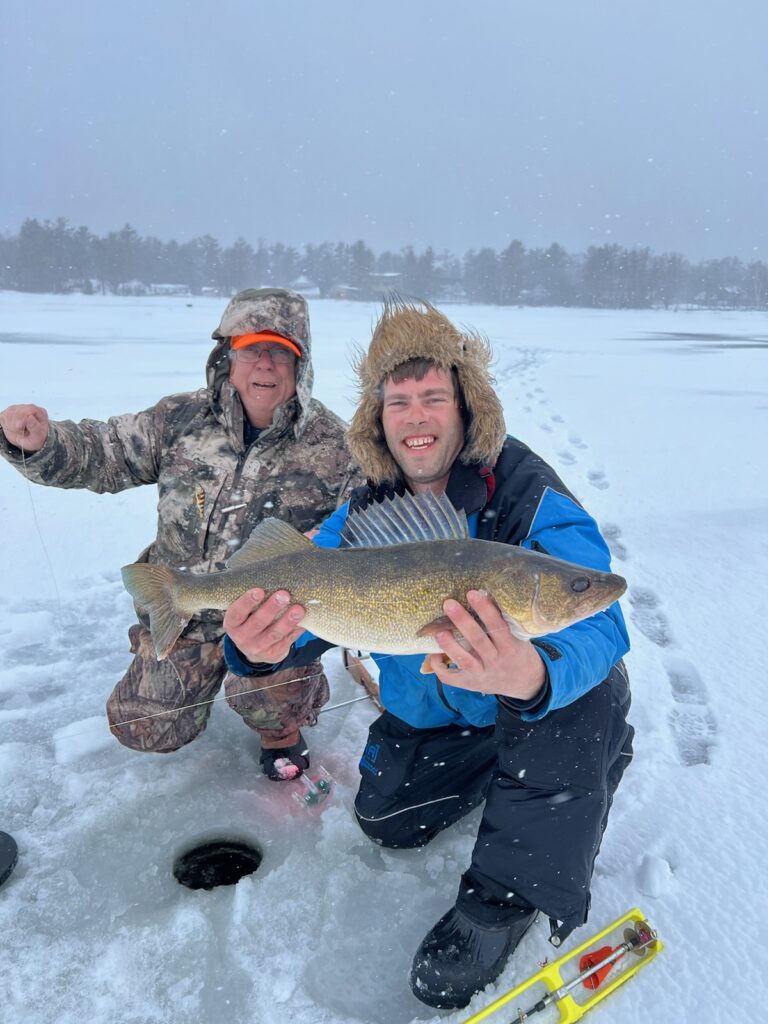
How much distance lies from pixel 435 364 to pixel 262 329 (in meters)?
1.15

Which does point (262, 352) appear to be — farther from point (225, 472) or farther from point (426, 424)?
point (426, 424)

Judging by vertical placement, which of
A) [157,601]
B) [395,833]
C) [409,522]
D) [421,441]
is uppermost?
[421,441]

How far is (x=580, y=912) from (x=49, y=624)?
354 cm

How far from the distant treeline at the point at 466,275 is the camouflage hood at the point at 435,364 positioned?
86.8 m

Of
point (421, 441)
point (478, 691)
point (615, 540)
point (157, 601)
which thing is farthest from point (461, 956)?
point (615, 540)

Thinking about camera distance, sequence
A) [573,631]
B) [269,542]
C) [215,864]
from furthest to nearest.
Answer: [215,864] < [269,542] < [573,631]

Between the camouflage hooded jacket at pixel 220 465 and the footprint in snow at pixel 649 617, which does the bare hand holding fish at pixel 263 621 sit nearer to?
the camouflage hooded jacket at pixel 220 465

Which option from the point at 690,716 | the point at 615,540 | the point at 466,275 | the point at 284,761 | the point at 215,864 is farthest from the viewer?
the point at 466,275

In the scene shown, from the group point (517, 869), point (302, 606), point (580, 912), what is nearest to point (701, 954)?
point (580, 912)

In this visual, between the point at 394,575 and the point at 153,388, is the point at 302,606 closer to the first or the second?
the point at 394,575

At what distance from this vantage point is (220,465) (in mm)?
3494

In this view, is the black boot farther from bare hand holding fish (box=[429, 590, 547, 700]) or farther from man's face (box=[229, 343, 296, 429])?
man's face (box=[229, 343, 296, 429])

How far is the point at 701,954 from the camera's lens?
2.13 meters

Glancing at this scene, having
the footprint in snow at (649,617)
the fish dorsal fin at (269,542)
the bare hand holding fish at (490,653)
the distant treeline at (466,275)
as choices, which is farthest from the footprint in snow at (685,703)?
the distant treeline at (466,275)
